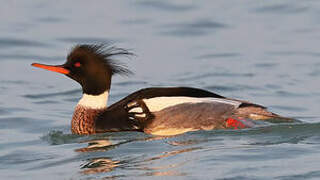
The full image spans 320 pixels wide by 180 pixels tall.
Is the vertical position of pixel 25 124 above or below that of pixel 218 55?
below

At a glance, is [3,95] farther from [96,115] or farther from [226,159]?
[226,159]

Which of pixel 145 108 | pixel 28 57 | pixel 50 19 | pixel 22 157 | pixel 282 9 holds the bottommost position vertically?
pixel 22 157

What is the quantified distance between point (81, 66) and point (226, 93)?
3626 millimetres

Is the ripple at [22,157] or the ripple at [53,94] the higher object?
the ripple at [53,94]

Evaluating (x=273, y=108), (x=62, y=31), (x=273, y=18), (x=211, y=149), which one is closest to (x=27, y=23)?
(x=62, y=31)

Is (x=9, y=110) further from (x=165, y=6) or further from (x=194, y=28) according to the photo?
(x=165, y=6)

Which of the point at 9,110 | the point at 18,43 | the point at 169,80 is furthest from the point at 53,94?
the point at 18,43

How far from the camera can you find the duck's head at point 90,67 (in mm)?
11227

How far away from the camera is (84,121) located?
11.2 m

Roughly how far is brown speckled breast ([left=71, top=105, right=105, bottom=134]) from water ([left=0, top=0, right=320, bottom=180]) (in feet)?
0.55

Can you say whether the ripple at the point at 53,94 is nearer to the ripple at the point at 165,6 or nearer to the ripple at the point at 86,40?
the ripple at the point at 86,40

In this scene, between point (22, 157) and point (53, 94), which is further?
point (53, 94)

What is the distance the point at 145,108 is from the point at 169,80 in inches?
147

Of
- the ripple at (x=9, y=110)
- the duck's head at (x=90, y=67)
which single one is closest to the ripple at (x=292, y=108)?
the duck's head at (x=90, y=67)
